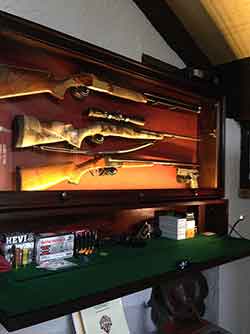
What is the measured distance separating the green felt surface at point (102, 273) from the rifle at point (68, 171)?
22 cm

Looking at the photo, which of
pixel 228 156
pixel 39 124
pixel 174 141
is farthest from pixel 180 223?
pixel 39 124

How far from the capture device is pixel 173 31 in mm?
1365

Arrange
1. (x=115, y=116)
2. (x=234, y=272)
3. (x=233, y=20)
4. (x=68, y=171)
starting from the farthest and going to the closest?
(x=234, y=272) < (x=233, y=20) < (x=115, y=116) < (x=68, y=171)

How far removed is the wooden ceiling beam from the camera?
1278mm

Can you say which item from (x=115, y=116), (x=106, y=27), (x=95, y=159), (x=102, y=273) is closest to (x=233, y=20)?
(x=106, y=27)

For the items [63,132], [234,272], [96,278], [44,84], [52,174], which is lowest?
[234,272]

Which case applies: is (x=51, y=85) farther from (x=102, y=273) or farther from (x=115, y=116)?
(x=102, y=273)

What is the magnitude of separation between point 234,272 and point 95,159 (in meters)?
1.04

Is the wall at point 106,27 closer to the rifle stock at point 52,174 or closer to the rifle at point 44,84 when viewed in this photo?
the rifle at point 44,84

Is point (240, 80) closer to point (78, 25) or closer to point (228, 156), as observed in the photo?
point (228, 156)

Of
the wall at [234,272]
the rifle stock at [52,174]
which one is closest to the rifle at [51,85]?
the rifle stock at [52,174]

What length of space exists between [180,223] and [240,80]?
71 cm

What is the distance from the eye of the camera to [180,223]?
4.03 feet

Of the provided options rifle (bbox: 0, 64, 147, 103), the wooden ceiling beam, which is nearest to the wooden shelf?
rifle (bbox: 0, 64, 147, 103)
